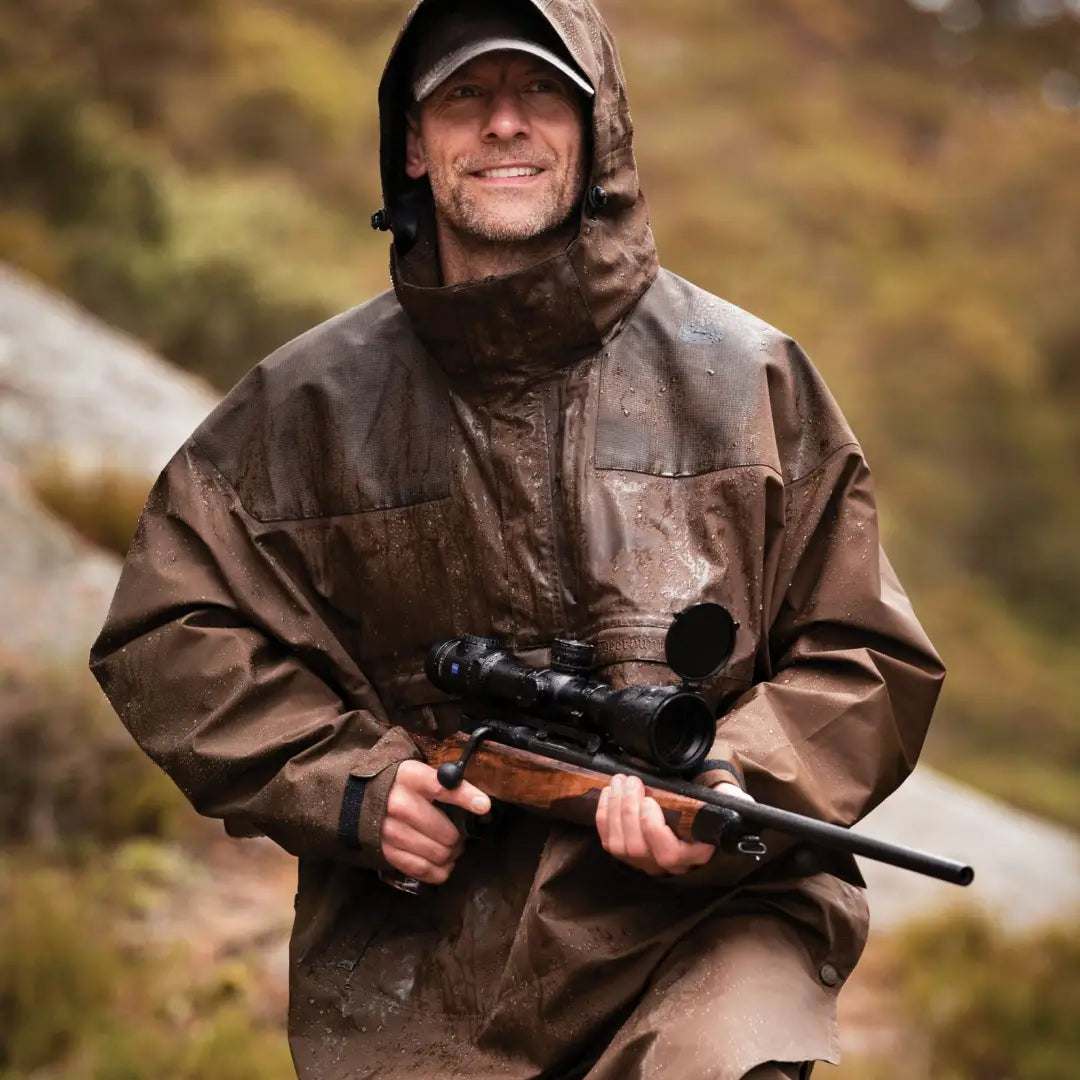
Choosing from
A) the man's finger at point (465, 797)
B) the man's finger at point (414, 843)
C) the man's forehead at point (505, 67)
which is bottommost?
the man's finger at point (414, 843)

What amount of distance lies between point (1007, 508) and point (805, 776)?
19.0 meters

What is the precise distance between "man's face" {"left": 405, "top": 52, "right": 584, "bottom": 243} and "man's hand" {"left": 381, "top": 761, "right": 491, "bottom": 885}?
3.73 ft

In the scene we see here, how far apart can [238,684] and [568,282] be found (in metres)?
1.06

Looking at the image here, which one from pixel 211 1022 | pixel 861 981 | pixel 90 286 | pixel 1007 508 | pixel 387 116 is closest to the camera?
pixel 387 116

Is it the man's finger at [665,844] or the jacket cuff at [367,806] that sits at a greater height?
the man's finger at [665,844]

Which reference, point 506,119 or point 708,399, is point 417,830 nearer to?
point 708,399

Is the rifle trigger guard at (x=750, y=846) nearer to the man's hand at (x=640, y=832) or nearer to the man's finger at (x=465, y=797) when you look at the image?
the man's hand at (x=640, y=832)

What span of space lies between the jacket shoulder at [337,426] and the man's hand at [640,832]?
2.94ft

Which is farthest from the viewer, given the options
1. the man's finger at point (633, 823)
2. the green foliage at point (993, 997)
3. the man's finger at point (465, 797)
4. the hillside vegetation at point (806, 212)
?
the hillside vegetation at point (806, 212)

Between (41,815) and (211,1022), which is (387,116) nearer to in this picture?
(211,1022)

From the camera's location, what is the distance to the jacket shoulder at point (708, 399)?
11.9 ft

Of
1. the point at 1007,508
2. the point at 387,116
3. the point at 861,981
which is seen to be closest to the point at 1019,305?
the point at 1007,508

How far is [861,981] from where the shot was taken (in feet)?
25.7

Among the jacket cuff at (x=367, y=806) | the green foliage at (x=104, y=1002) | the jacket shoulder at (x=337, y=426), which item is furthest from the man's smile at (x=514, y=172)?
the green foliage at (x=104, y=1002)
